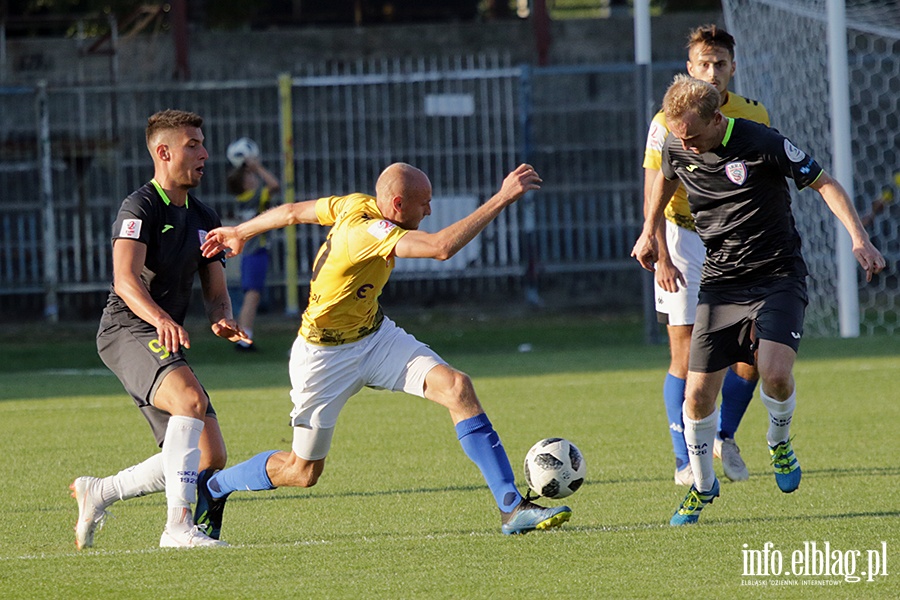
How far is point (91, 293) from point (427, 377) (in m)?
12.5

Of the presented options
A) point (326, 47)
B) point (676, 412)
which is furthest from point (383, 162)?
point (676, 412)

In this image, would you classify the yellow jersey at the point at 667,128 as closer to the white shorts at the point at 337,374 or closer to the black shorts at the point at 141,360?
the white shorts at the point at 337,374

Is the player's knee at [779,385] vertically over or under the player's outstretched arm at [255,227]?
under

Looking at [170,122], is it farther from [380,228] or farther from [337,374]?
[337,374]

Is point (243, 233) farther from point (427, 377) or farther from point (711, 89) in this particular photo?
point (711, 89)

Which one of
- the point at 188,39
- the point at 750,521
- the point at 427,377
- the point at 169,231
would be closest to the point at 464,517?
the point at 427,377

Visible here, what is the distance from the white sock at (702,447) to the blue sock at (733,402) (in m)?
1.10

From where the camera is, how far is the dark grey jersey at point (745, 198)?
5469 mm

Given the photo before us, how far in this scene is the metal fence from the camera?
55.7ft

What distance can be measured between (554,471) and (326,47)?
→ 15.4m

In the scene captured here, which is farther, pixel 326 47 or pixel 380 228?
pixel 326 47

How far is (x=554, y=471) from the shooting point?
5375 millimetres

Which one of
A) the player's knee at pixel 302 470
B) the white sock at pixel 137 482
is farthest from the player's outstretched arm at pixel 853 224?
the white sock at pixel 137 482

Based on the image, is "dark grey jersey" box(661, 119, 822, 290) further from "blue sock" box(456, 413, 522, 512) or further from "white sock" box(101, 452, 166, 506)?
"white sock" box(101, 452, 166, 506)
